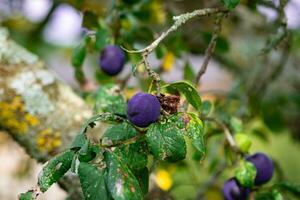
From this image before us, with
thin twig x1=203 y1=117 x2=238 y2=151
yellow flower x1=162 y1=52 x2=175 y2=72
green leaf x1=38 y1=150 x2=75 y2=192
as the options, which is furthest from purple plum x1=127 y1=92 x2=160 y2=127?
yellow flower x1=162 y1=52 x2=175 y2=72

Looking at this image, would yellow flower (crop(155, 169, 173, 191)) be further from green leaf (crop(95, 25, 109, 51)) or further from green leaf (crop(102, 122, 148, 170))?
green leaf (crop(102, 122, 148, 170))

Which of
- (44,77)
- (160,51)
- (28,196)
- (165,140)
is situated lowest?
(28,196)

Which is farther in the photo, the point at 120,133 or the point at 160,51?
the point at 160,51

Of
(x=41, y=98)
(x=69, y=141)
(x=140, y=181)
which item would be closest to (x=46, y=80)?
(x=41, y=98)

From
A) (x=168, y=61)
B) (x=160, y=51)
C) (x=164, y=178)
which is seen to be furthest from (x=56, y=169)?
(x=164, y=178)

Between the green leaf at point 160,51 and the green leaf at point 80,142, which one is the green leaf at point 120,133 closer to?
the green leaf at point 80,142

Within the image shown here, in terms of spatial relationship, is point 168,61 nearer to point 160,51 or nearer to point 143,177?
point 160,51

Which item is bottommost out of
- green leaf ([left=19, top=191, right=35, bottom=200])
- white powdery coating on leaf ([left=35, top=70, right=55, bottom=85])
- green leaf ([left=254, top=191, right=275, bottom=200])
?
green leaf ([left=19, top=191, right=35, bottom=200])
